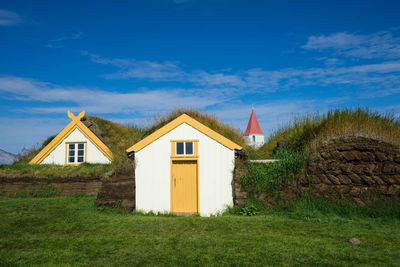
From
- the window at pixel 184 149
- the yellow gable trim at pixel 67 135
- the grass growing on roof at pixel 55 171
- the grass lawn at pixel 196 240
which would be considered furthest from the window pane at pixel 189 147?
the yellow gable trim at pixel 67 135

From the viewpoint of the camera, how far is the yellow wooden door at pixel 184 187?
12.5m

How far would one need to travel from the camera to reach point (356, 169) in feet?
34.9

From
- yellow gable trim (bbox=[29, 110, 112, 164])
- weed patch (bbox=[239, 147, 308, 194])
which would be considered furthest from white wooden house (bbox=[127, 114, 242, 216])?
yellow gable trim (bbox=[29, 110, 112, 164])

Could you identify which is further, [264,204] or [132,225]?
[264,204]

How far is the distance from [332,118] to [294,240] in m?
6.68

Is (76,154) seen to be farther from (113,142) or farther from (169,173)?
(169,173)

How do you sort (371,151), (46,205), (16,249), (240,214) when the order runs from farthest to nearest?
(46,205) < (240,214) < (371,151) < (16,249)

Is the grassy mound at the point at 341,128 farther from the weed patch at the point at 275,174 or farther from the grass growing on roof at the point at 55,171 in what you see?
the grass growing on roof at the point at 55,171

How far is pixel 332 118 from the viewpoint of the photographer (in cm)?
1239

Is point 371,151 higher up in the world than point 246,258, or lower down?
higher up

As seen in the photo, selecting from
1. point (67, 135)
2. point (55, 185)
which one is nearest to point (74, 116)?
point (67, 135)

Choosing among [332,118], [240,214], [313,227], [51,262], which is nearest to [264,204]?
[240,214]

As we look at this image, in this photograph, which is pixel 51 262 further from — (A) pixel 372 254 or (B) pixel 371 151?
(B) pixel 371 151

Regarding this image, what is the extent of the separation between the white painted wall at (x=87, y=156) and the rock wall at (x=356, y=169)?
1554 cm
